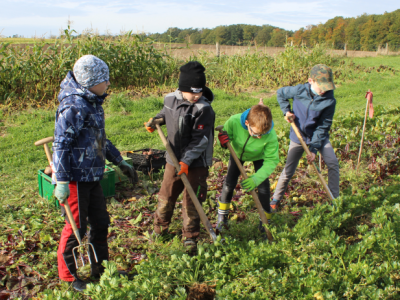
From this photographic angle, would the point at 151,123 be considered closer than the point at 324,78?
Yes

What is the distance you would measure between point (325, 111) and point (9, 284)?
3.52 m

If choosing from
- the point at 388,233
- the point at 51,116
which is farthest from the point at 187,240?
the point at 51,116

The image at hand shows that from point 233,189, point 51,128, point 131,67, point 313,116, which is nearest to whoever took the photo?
point 233,189

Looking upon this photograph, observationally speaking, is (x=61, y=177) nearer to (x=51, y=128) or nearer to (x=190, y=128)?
(x=190, y=128)

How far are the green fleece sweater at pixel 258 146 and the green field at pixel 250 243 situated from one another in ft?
1.58

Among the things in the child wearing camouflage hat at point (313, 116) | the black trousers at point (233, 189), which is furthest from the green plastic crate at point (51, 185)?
the child wearing camouflage hat at point (313, 116)

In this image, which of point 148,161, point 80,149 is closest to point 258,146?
point 80,149

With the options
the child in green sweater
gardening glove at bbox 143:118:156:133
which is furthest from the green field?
gardening glove at bbox 143:118:156:133

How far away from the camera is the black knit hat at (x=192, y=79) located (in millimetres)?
2756

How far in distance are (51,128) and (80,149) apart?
16.7 ft

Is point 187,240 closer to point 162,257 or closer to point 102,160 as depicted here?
point 162,257

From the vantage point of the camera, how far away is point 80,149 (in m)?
2.43

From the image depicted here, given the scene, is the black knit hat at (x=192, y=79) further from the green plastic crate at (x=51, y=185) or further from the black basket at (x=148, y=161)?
the black basket at (x=148, y=161)

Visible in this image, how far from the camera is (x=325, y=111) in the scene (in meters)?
3.76
